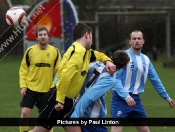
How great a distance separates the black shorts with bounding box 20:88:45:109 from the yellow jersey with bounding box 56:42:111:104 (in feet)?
8.02

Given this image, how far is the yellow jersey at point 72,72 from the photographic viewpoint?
5.84m

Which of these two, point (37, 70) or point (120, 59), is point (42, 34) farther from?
point (120, 59)

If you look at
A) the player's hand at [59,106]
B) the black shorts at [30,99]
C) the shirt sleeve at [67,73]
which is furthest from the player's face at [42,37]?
the player's hand at [59,106]

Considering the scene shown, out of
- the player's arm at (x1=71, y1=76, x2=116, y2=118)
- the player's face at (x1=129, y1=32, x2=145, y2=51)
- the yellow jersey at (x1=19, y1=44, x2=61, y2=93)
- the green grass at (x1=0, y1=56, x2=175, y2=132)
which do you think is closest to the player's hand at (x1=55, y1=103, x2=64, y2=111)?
the player's arm at (x1=71, y1=76, x2=116, y2=118)

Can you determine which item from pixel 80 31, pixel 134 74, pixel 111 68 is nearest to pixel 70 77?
pixel 111 68

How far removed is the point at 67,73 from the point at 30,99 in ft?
9.10

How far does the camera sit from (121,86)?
7273 millimetres

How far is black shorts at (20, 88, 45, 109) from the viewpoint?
8.44 metres

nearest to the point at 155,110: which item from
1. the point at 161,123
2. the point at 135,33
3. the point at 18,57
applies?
the point at 161,123

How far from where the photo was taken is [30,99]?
8469 millimetres

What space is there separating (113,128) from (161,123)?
296 centimetres

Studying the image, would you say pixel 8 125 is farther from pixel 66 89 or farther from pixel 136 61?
pixel 66 89

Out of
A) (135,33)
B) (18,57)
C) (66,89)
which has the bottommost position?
(18,57)

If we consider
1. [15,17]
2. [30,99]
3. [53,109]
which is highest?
[15,17]
